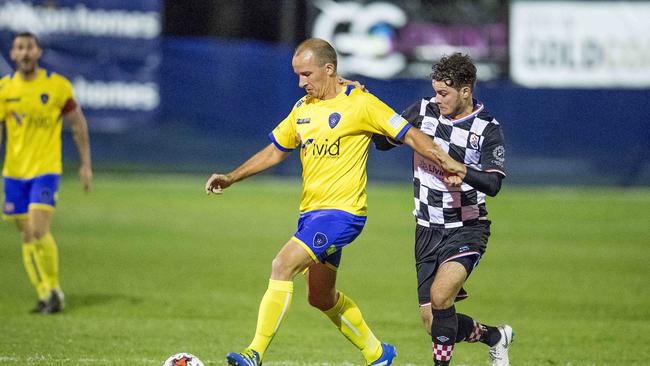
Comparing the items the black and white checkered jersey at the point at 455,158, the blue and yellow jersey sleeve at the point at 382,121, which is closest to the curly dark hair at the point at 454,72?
the black and white checkered jersey at the point at 455,158

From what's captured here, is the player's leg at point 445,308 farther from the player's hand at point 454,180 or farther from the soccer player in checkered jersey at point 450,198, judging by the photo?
the player's hand at point 454,180

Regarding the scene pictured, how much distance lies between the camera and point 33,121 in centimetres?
1066

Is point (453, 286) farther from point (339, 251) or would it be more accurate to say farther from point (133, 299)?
point (133, 299)

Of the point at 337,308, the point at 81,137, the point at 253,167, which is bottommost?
the point at 337,308

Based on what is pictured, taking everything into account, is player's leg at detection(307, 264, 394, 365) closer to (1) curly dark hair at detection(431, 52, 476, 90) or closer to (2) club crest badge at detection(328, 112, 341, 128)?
(2) club crest badge at detection(328, 112, 341, 128)

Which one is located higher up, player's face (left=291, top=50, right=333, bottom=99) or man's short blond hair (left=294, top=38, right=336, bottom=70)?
man's short blond hair (left=294, top=38, right=336, bottom=70)

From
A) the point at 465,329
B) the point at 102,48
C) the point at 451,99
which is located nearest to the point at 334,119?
the point at 451,99

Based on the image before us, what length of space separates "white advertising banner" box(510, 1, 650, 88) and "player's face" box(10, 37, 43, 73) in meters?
14.2

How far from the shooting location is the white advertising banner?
23.1m

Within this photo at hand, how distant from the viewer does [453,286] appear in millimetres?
7297

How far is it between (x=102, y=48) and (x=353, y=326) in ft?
50.2

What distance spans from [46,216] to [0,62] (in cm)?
1144

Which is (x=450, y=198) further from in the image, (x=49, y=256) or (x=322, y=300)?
(x=49, y=256)

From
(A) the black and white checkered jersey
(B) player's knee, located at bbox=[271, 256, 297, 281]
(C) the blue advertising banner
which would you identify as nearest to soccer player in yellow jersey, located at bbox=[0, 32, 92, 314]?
(B) player's knee, located at bbox=[271, 256, 297, 281]
